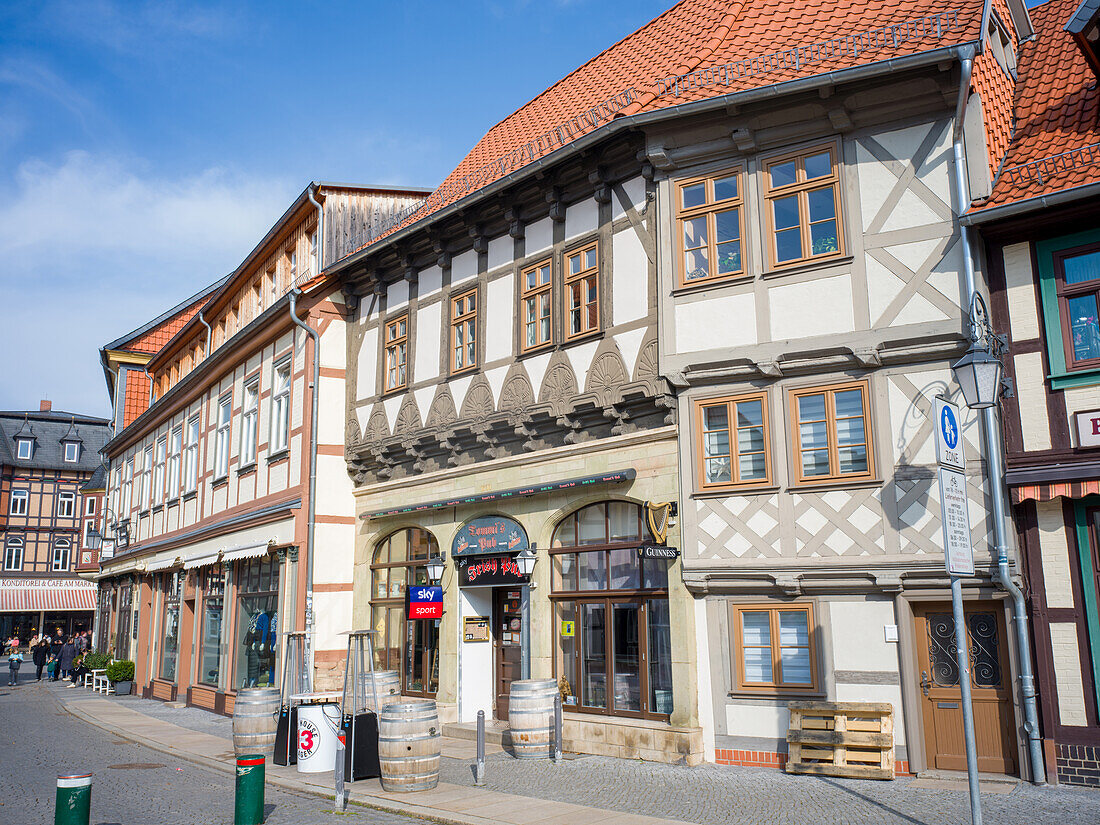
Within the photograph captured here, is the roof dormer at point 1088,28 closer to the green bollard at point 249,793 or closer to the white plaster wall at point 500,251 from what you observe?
the white plaster wall at point 500,251

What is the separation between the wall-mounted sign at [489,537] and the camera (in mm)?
15445

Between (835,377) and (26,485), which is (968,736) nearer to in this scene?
(835,377)

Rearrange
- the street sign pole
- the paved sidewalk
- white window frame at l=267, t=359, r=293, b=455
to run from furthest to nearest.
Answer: white window frame at l=267, t=359, r=293, b=455
the paved sidewalk
the street sign pole

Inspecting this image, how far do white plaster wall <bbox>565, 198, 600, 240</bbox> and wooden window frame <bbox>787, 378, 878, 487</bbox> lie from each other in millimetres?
4338

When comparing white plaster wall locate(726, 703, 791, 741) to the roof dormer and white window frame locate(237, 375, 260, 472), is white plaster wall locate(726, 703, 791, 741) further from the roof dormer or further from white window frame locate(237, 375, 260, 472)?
white window frame locate(237, 375, 260, 472)

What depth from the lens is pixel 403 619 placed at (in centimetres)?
1783

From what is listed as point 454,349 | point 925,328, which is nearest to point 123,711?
point 454,349

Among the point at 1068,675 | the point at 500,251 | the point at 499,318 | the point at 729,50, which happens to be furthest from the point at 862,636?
the point at 500,251

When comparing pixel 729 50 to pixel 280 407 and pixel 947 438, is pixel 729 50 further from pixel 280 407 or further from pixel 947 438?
pixel 280 407

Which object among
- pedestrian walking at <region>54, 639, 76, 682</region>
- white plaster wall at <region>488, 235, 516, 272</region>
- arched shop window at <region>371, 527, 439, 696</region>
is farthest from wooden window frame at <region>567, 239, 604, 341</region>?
pedestrian walking at <region>54, 639, 76, 682</region>

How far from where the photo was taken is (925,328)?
36.9ft

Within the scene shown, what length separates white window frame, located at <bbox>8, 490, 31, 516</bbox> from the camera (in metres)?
59.2

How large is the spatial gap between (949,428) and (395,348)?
1220 centimetres

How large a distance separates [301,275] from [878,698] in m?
15.6
